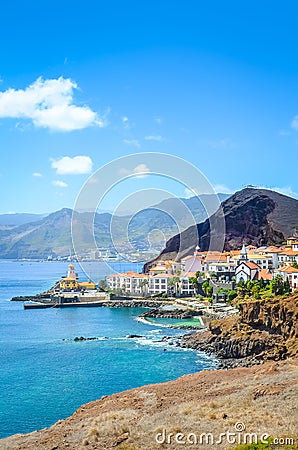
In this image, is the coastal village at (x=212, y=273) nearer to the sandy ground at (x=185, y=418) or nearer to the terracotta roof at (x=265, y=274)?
the terracotta roof at (x=265, y=274)

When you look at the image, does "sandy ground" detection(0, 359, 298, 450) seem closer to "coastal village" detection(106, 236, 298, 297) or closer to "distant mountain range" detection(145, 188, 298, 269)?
"coastal village" detection(106, 236, 298, 297)

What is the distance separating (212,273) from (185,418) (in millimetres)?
37298

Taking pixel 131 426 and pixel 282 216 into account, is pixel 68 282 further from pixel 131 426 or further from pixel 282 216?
pixel 131 426

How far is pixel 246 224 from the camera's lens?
71500 mm

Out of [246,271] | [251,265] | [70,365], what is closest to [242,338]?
[70,365]

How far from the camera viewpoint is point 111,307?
4909 centimetres

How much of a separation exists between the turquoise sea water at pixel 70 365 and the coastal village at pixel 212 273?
1180cm

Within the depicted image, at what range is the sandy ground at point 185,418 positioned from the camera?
1088 centimetres

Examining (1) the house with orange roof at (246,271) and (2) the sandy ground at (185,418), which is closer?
(2) the sandy ground at (185,418)

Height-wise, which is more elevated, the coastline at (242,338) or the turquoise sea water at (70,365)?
the coastline at (242,338)

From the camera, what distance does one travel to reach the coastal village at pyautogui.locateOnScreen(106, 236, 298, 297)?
4472 centimetres

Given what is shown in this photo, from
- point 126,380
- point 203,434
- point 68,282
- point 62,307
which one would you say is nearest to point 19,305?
point 62,307

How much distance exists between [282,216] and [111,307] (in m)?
31.3

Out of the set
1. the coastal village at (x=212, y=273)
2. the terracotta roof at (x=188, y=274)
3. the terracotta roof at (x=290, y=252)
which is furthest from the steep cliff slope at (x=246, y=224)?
the terracotta roof at (x=290, y=252)
